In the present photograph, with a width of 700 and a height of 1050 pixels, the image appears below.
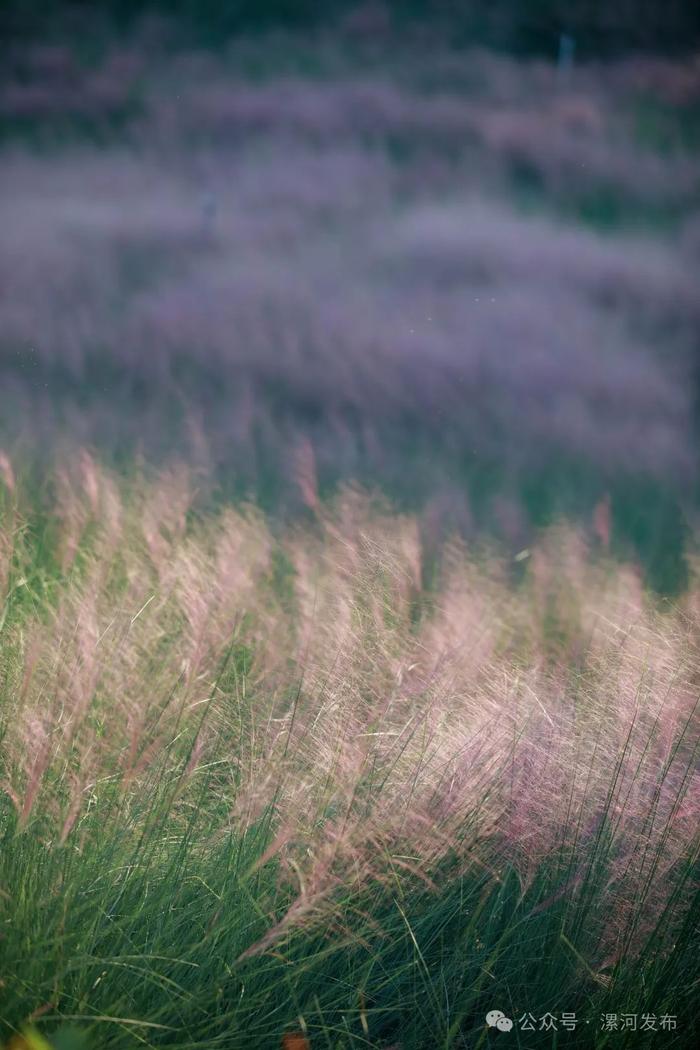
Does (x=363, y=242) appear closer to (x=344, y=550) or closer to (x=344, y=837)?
(x=344, y=550)

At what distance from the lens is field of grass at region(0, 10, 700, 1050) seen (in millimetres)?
1368

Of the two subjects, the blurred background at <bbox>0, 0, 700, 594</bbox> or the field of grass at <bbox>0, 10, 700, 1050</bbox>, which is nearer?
the field of grass at <bbox>0, 10, 700, 1050</bbox>

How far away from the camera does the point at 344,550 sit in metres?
2.21

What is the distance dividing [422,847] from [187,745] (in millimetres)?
423

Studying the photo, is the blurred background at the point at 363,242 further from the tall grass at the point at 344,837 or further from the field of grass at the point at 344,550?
the tall grass at the point at 344,837

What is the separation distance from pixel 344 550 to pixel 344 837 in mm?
979

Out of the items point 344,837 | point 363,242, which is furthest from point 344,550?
point 363,242

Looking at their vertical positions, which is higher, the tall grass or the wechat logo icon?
the tall grass

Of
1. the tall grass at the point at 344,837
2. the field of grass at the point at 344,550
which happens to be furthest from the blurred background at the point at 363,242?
the tall grass at the point at 344,837

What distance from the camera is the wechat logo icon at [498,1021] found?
1366mm

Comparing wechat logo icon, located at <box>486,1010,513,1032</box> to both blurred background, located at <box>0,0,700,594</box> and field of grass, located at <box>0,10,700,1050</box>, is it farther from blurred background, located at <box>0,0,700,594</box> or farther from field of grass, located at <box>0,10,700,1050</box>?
blurred background, located at <box>0,0,700,594</box>

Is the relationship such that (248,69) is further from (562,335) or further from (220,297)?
A: (562,335)

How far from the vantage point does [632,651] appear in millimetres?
1814

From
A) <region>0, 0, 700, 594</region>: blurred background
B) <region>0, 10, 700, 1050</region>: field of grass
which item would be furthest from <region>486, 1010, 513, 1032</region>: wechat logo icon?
<region>0, 0, 700, 594</region>: blurred background
